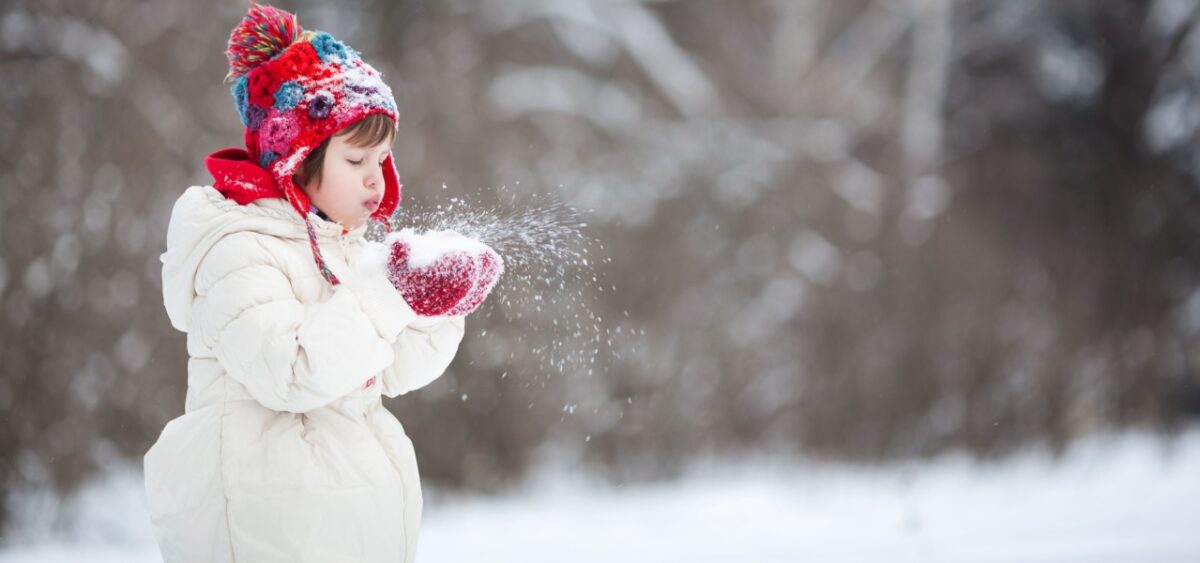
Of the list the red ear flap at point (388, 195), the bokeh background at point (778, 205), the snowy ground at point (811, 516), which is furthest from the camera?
the bokeh background at point (778, 205)

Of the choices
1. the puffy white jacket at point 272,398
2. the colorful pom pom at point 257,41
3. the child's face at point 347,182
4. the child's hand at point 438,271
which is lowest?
the puffy white jacket at point 272,398

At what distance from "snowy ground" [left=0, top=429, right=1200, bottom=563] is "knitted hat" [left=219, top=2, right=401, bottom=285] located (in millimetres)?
2971

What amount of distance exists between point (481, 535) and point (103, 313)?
6.34 ft

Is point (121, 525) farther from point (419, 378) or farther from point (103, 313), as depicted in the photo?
point (419, 378)

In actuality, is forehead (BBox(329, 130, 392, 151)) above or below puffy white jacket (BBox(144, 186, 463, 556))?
above

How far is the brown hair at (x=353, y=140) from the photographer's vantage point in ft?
6.26

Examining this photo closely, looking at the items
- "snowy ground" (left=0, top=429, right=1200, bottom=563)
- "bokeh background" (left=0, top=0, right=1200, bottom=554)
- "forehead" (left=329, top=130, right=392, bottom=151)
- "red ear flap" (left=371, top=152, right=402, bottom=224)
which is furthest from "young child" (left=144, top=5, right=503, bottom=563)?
"bokeh background" (left=0, top=0, right=1200, bottom=554)

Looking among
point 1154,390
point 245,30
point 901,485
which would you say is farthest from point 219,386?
point 1154,390

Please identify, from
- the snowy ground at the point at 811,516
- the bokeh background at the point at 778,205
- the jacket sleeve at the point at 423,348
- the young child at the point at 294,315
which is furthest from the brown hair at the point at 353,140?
the bokeh background at the point at 778,205

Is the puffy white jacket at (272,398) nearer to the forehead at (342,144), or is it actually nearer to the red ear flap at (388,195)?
the forehead at (342,144)

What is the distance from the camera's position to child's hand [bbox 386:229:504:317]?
1.76m

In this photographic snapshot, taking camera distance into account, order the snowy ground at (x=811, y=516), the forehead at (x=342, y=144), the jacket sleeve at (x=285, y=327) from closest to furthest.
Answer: the jacket sleeve at (x=285, y=327), the forehead at (x=342, y=144), the snowy ground at (x=811, y=516)

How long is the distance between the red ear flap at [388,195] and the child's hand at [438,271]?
0.36 m

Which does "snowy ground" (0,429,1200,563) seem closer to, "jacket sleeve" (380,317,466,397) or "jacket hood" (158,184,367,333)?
"jacket sleeve" (380,317,466,397)
